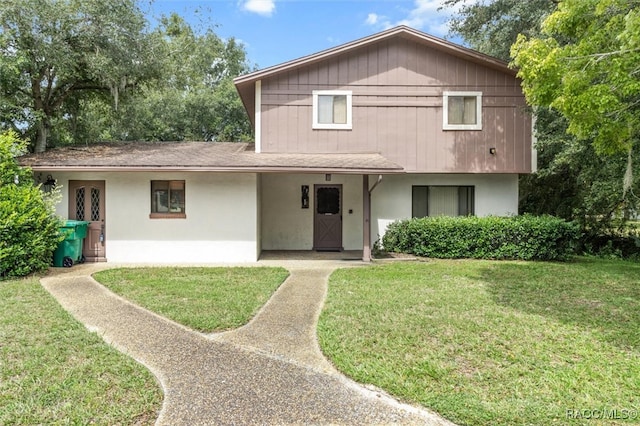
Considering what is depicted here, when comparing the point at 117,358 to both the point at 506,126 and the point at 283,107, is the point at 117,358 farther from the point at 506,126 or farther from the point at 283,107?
the point at 506,126

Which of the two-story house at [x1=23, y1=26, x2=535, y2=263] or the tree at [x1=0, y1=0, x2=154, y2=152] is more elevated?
the tree at [x1=0, y1=0, x2=154, y2=152]

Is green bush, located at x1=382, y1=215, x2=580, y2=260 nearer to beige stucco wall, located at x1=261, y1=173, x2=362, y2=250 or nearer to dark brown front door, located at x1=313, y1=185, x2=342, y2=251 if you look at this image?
beige stucco wall, located at x1=261, y1=173, x2=362, y2=250

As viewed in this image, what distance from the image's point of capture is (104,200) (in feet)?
31.0

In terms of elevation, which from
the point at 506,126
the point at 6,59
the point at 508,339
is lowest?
the point at 508,339

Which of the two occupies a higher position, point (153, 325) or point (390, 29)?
point (390, 29)

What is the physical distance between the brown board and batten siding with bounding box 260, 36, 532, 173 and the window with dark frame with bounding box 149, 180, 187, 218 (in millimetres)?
2738

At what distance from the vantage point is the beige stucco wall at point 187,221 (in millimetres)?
9406

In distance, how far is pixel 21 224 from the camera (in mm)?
7258

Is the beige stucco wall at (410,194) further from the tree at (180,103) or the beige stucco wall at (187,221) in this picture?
the tree at (180,103)

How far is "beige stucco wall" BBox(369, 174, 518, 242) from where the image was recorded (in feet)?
37.7

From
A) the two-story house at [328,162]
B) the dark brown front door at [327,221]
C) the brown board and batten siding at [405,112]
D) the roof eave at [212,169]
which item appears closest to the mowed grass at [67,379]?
the roof eave at [212,169]

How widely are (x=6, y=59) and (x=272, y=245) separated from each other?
8368mm

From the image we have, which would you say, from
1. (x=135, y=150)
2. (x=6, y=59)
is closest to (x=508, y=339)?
(x=135, y=150)

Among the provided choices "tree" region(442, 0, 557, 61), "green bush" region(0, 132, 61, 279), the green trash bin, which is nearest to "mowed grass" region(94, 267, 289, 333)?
"green bush" region(0, 132, 61, 279)
